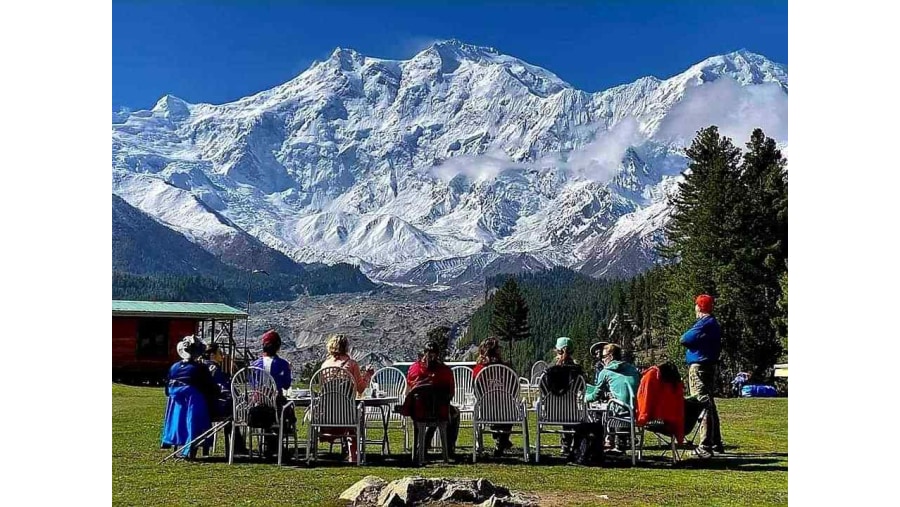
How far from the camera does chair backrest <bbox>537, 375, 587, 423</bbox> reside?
8.23 metres

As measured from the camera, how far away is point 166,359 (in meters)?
26.1

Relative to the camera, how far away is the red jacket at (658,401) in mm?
8320

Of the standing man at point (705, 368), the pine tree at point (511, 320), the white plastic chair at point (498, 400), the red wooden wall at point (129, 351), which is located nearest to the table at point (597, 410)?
the white plastic chair at point (498, 400)

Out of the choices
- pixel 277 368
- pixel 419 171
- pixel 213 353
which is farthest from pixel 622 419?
pixel 419 171

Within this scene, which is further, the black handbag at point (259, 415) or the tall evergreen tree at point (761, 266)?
the tall evergreen tree at point (761, 266)

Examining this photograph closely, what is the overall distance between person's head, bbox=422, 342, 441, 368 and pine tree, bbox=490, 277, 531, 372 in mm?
25885

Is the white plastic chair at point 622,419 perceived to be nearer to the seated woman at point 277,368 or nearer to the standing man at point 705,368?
the standing man at point 705,368

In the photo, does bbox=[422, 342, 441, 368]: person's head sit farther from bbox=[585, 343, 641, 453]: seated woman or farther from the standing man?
the standing man

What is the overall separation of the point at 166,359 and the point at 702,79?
25177 millimetres

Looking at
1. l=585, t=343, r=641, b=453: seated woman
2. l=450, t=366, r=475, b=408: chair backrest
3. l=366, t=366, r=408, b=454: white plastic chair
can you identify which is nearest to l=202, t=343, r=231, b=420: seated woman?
l=366, t=366, r=408, b=454: white plastic chair

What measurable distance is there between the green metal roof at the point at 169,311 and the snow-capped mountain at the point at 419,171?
2010cm

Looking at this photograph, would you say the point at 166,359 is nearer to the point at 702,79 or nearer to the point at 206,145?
the point at 702,79

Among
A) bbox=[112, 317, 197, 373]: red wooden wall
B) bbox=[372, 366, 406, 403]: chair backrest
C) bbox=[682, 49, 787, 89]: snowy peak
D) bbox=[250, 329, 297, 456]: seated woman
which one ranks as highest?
bbox=[682, 49, 787, 89]: snowy peak
